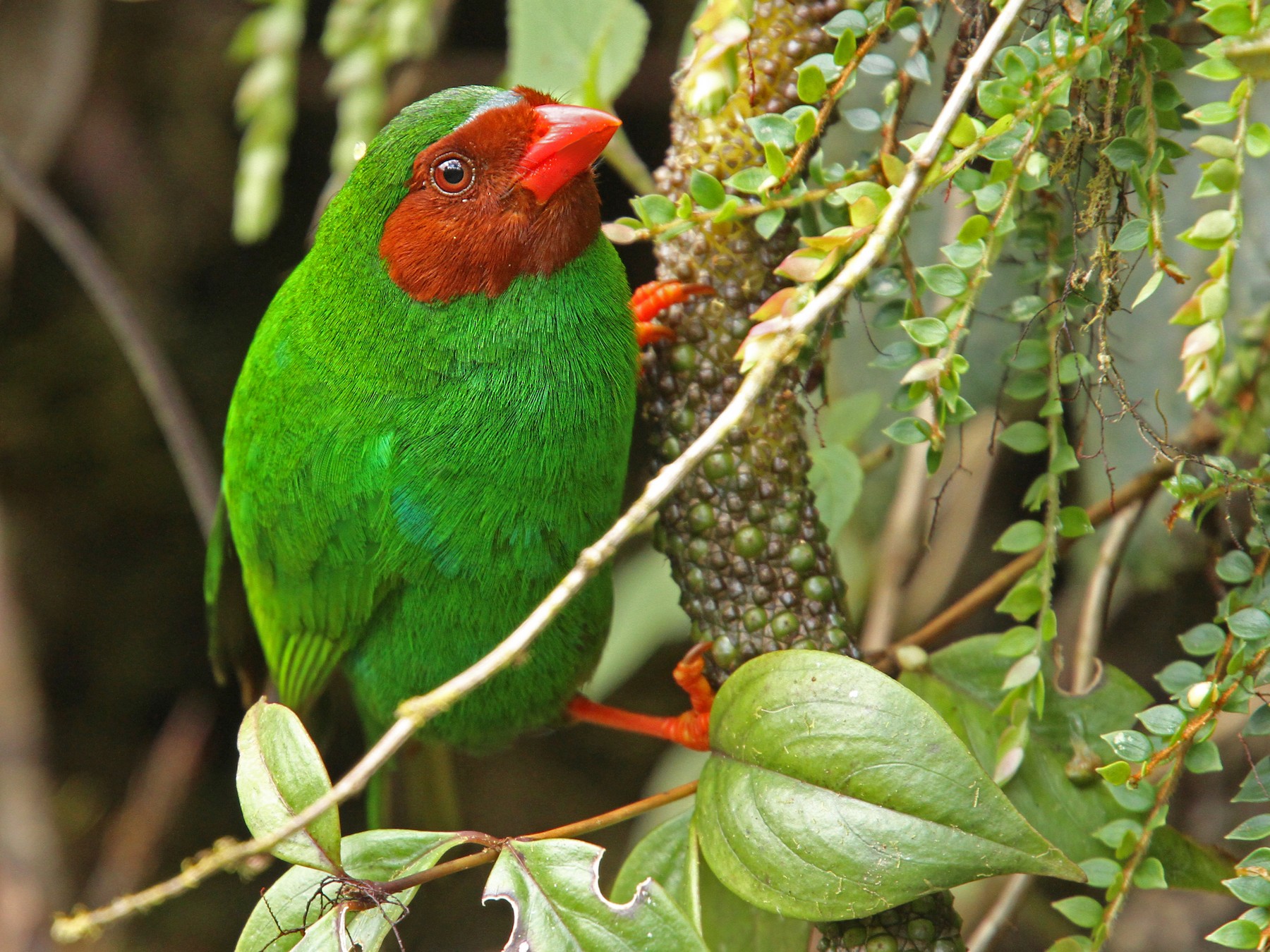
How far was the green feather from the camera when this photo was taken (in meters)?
1.75

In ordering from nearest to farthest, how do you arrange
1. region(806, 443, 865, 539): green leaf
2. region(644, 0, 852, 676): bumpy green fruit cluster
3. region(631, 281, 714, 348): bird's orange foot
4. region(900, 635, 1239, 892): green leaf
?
region(900, 635, 1239, 892): green leaf, region(644, 0, 852, 676): bumpy green fruit cluster, region(631, 281, 714, 348): bird's orange foot, region(806, 443, 865, 539): green leaf

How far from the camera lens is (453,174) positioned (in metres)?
1.78

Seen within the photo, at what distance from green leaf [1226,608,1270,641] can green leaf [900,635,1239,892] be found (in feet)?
1.00

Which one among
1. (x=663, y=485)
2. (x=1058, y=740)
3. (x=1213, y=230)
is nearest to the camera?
(x=1213, y=230)

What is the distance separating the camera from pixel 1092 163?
1.52 m

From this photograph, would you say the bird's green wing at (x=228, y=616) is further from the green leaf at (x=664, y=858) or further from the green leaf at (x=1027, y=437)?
the green leaf at (x=1027, y=437)

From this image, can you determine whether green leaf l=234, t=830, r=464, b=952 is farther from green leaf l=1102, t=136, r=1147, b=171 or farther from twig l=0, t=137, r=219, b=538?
twig l=0, t=137, r=219, b=538

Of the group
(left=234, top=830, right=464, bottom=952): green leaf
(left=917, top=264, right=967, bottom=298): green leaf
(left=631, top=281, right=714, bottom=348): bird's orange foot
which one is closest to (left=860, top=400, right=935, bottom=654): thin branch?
(left=631, top=281, right=714, bottom=348): bird's orange foot

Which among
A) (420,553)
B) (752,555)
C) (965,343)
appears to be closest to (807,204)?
(752,555)

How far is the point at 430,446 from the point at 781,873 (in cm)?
83

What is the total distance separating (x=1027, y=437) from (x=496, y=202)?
2.83 feet

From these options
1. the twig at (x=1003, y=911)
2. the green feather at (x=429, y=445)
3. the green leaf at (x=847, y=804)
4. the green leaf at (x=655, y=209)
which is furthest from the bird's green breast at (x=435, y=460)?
the twig at (x=1003, y=911)

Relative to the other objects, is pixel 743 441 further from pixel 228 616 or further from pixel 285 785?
pixel 228 616

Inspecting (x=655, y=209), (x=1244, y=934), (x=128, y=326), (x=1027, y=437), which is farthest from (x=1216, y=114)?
(x=128, y=326)
